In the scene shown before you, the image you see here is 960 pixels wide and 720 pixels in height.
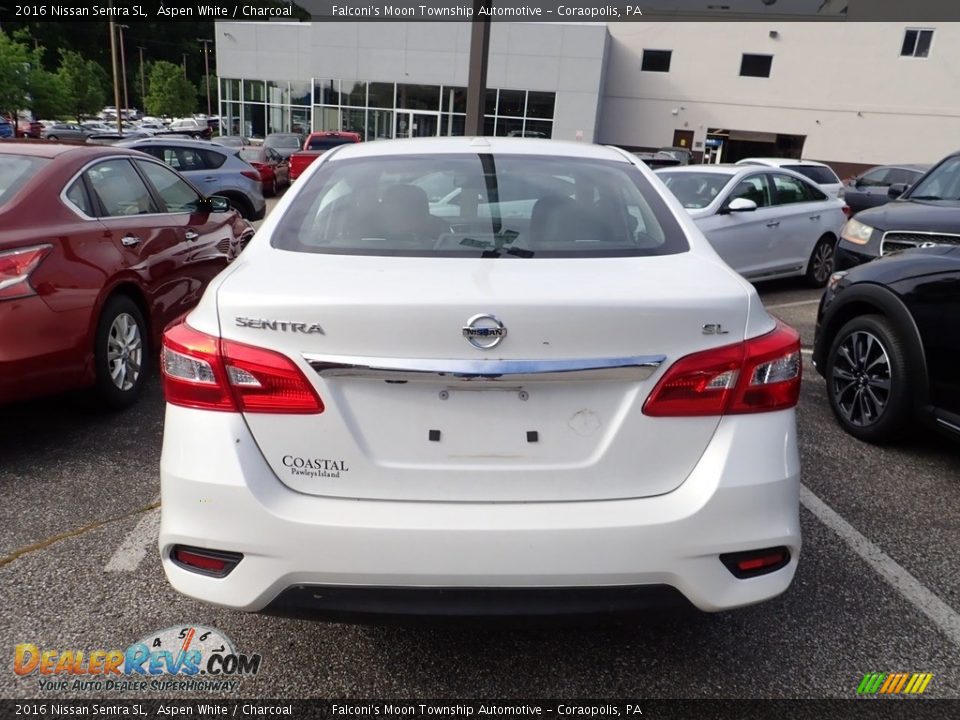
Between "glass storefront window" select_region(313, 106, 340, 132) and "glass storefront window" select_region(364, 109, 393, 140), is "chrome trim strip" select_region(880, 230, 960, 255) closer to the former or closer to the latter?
"glass storefront window" select_region(364, 109, 393, 140)

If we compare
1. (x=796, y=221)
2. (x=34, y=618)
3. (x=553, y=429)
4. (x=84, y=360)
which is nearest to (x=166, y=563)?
(x=34, y=618)

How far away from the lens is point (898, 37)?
36.8 metres

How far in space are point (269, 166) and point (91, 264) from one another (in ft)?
53.6

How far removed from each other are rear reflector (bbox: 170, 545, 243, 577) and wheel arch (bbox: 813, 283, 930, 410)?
361 centimetres

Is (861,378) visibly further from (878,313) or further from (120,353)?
(120,353)

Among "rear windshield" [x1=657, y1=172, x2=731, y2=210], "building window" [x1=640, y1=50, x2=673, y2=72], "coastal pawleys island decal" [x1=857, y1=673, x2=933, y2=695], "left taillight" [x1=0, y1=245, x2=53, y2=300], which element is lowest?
"coastal pawleys island decal" [x1=857, y1=673, x2=933, y2=695]

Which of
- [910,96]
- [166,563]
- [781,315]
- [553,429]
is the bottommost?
[781,315]

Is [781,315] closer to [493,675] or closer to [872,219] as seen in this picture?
[872,219]

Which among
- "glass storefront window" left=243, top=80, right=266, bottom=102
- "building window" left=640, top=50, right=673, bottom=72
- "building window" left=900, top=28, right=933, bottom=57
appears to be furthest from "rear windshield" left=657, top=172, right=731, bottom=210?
"building window" left=900, top=28, right=933, bottom=57

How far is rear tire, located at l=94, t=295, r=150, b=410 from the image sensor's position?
14.1 ft

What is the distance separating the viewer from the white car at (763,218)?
8.73m

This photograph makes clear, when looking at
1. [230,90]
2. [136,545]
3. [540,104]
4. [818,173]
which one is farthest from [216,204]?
[230,90]

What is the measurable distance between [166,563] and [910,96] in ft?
143

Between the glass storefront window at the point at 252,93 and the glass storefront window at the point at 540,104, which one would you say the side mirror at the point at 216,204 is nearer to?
the glass storefront window at the point at 540,104
